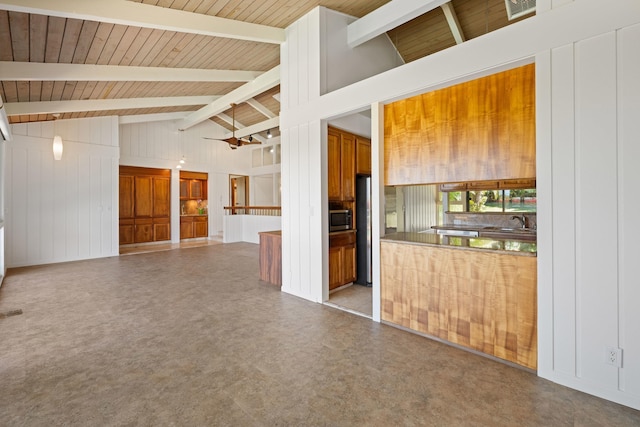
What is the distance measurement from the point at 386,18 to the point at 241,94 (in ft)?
13.4

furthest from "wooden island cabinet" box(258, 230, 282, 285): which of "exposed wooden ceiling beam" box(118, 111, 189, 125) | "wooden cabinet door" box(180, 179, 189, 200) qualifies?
"wooden cabinet door" box(180, 179, 189, 200)

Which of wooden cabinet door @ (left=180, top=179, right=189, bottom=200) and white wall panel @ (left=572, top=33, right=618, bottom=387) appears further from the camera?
wooden cabinet door @ (left=180, top=179, right=189, bottom=200)

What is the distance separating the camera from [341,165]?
4.46 metres

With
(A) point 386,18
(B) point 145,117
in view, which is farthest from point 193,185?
(A) point 386,18

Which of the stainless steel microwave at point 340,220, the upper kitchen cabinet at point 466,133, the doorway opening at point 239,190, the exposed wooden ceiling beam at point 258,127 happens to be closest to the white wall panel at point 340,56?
the upper kitchen cabinet at point 466,133

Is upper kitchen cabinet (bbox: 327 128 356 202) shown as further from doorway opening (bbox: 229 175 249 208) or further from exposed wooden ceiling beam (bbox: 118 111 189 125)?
doorway opening (bbox: 229 175 249 208)

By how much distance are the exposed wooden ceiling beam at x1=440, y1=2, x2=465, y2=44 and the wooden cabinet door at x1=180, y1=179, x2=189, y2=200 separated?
9.44m

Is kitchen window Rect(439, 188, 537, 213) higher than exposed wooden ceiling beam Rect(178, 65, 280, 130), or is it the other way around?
exposed wooden ceiling beam Rect(178, 65, 280, 130)

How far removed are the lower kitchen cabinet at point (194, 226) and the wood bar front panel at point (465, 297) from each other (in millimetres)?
9219

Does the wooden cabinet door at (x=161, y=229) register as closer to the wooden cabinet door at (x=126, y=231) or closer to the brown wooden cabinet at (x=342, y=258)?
the wooden cabinet door at (x=126, y=231)

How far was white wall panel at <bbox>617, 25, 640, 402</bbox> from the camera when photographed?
74.0 inches

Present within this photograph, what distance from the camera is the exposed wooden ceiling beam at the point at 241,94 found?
19.4 ft

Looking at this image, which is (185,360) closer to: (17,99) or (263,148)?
(17,99)

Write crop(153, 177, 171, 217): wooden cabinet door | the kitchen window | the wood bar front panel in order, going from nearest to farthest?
the wood bar front panel
the kitchen window
crop(153, 177, 171, 217): wooden cabinet door
